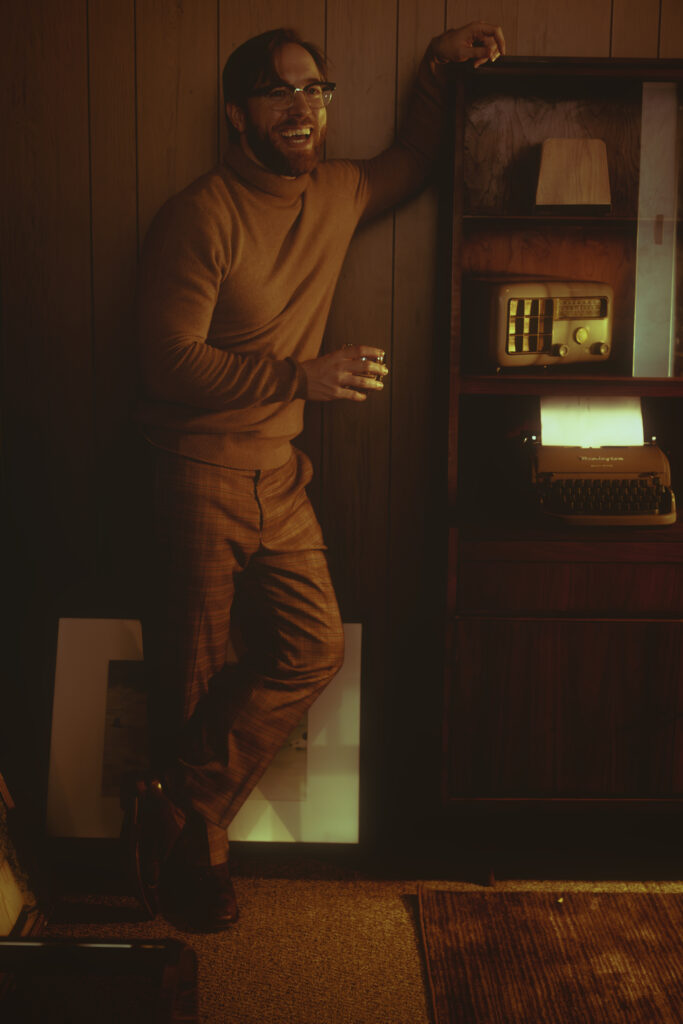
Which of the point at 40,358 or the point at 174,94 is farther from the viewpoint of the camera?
the point at 40,358

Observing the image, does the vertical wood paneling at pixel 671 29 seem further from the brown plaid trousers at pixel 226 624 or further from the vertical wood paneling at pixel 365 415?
the brown plaid trousers at pixel 226 624

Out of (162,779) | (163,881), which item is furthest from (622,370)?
Answer: (163,881)

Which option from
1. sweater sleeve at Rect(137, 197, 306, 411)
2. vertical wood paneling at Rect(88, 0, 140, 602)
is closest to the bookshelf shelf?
sweater sleeve at Rect(137, 197, 306, 411)

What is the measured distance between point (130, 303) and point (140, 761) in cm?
124

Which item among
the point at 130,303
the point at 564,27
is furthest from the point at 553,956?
the point at 564,27

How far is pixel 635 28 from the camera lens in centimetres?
224

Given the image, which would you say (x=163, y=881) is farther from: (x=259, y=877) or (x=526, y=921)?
(x=526, y=921)

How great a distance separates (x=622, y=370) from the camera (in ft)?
7.47

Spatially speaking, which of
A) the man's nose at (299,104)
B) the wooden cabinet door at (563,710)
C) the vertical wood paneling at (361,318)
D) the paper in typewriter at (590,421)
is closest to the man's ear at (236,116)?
the man's nose at (299,104)

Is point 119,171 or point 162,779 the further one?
point 119,171

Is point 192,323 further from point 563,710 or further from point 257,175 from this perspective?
point 563,710

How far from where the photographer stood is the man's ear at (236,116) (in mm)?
2023

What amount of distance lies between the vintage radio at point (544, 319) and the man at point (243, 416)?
305 millimetres

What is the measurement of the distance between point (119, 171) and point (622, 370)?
143 centimetres
